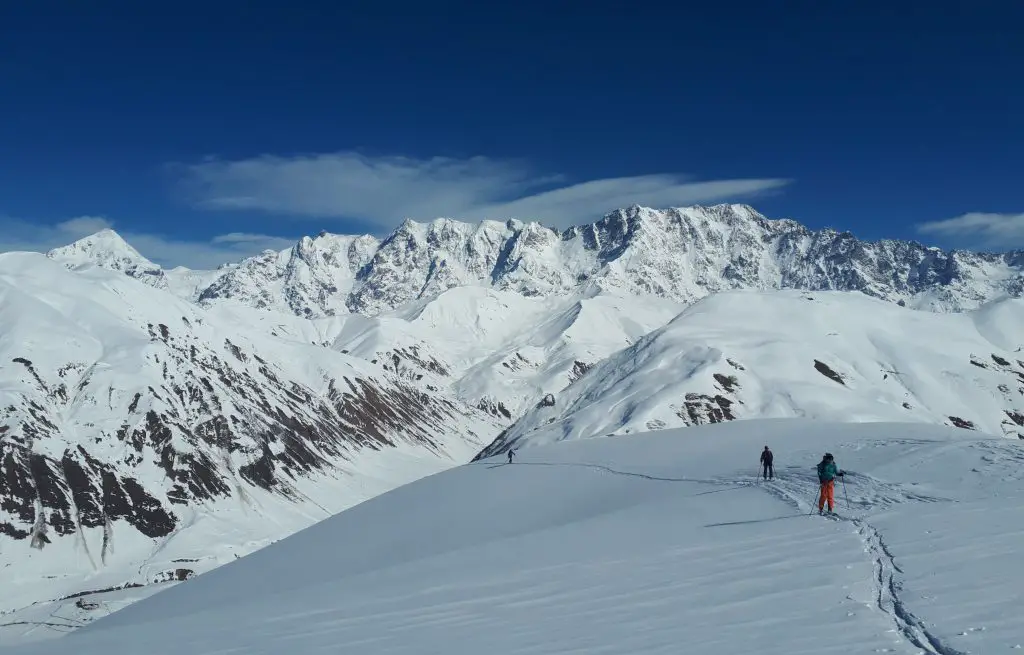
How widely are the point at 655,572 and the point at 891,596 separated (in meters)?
5.30

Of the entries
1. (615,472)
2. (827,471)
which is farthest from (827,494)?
(615,472)

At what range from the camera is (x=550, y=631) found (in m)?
13.8

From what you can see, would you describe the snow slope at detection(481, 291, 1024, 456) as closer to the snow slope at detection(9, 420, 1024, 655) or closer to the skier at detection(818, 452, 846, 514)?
the snow slope at detection(9, 420, 1024, 655)

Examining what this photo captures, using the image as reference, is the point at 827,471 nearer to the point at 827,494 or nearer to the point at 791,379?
the point at 827,494

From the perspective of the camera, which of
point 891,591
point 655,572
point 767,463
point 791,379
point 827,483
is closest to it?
point 891,591

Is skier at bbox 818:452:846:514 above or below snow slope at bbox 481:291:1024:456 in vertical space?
below

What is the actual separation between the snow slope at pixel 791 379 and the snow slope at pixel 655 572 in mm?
83201

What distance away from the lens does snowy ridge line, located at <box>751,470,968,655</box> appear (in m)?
10.3

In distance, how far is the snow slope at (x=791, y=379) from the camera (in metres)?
125

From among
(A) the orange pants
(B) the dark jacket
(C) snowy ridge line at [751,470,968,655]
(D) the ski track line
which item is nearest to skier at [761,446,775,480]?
(D) the ski track line

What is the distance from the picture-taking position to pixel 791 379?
14100 cm

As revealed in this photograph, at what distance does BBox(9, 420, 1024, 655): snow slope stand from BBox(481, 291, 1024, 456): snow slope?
83201mm

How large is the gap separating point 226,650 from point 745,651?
36.0ft

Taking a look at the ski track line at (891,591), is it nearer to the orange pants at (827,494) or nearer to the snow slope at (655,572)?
the snow slope at (655,572)
